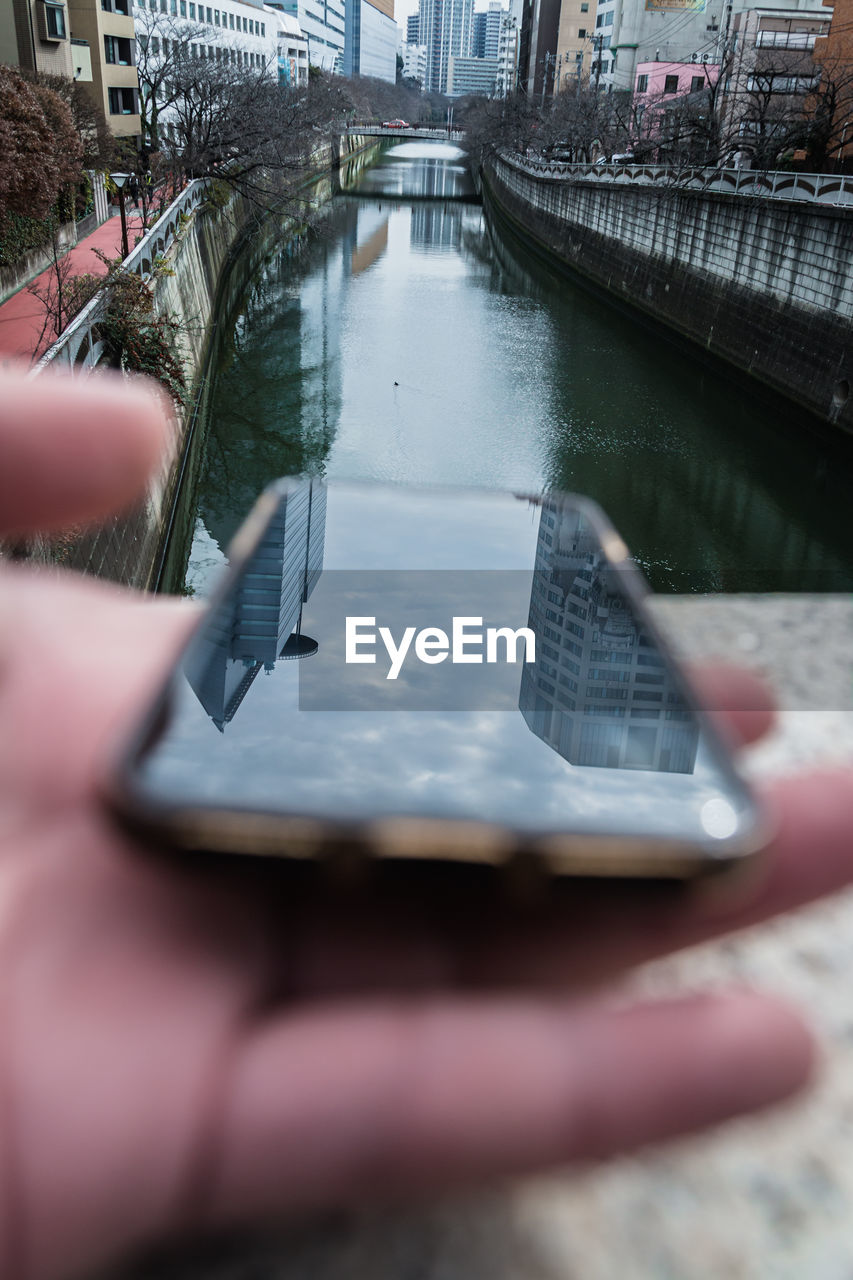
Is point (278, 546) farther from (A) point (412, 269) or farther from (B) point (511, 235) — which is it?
(B) point (511, 235)

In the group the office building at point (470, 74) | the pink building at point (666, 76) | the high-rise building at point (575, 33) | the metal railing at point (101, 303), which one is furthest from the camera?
the office building at point (470, 74)

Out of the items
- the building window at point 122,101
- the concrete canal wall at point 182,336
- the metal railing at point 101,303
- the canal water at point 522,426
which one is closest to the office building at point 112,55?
the building window at point 122,101

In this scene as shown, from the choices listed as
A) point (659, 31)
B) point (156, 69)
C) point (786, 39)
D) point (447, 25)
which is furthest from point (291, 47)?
point (447, 25)

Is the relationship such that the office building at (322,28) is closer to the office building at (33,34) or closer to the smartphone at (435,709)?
the office building at (33,34)

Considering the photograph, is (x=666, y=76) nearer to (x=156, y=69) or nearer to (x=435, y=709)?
(x=156, y=69)

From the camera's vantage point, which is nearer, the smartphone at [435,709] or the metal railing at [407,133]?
the smartphone at [435,709]

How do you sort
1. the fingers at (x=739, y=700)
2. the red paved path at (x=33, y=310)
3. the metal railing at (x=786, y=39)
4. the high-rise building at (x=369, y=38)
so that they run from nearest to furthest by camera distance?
the fingers at (x=739, y=700) → the red paved path at (x=33, y=310) → the metal railing at (x=786, y=39) → the high-rise building at (x=369, y=38)
